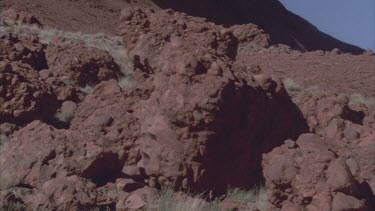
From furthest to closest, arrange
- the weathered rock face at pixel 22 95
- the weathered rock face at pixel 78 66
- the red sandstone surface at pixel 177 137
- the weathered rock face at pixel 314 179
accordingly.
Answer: the weathered rock face at pixel 78 66, the weathered rock face at pixel 22 95, the weathered rock face at pixel 314 179, the red sandstone surface at pixel 177 137

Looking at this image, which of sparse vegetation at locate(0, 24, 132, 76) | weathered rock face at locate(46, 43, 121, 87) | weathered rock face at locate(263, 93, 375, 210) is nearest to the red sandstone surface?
A: weathered rock face at locate(263, 93, 375, 210)

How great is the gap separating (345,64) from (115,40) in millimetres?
6262

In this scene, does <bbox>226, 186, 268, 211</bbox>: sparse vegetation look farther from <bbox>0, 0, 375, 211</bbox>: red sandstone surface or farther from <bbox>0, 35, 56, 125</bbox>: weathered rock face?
<bbox>0, 35, 56, 125</bbox>: weathered rock face

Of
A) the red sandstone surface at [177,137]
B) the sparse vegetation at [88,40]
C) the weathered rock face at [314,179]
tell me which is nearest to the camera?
the red sandstone surface at [177,137]

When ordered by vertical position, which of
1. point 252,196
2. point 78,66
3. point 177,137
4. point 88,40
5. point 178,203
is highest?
point 177,137

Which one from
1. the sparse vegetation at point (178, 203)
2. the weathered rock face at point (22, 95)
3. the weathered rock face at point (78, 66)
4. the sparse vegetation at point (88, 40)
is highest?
the sparse vegetation at point (178, 203)

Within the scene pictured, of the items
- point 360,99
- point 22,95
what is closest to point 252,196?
point 22,95

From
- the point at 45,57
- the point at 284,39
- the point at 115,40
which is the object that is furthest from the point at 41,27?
the point at 284,39

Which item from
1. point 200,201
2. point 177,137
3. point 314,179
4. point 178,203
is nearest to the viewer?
point 178,203

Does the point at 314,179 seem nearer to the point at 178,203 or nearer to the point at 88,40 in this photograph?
the point at 178,203

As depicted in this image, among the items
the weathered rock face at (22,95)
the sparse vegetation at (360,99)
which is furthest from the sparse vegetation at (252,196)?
the sparse vegetation at (360,99)

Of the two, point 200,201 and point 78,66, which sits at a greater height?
point 200,201

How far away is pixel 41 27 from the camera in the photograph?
64.5 feet

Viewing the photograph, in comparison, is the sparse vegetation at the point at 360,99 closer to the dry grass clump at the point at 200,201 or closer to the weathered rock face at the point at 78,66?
the weathered rock face at the point at 78,66
